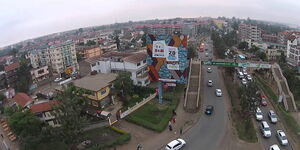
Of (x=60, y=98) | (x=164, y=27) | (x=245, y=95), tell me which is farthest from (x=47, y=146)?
(x=164, y=27)

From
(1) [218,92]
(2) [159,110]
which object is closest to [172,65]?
(2) [159,110]

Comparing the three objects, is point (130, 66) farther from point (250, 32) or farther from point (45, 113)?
point (250, 32)

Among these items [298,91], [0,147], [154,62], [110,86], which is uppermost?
[154,62]

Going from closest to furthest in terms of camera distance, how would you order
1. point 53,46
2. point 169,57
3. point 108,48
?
1. point 169,57
2. point 53,46
3. point 108,48

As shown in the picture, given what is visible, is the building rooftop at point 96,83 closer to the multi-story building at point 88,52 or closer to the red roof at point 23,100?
the red roof at point 23,100

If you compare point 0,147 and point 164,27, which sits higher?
point 164,27

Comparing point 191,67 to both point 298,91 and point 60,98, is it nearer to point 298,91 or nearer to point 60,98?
point 298,91

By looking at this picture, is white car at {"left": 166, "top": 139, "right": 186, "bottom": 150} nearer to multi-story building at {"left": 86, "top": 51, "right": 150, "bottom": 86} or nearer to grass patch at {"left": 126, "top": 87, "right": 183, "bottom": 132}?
grass patch at {"left": 126, "top": 87, "right": 183, "bottom": 132}
